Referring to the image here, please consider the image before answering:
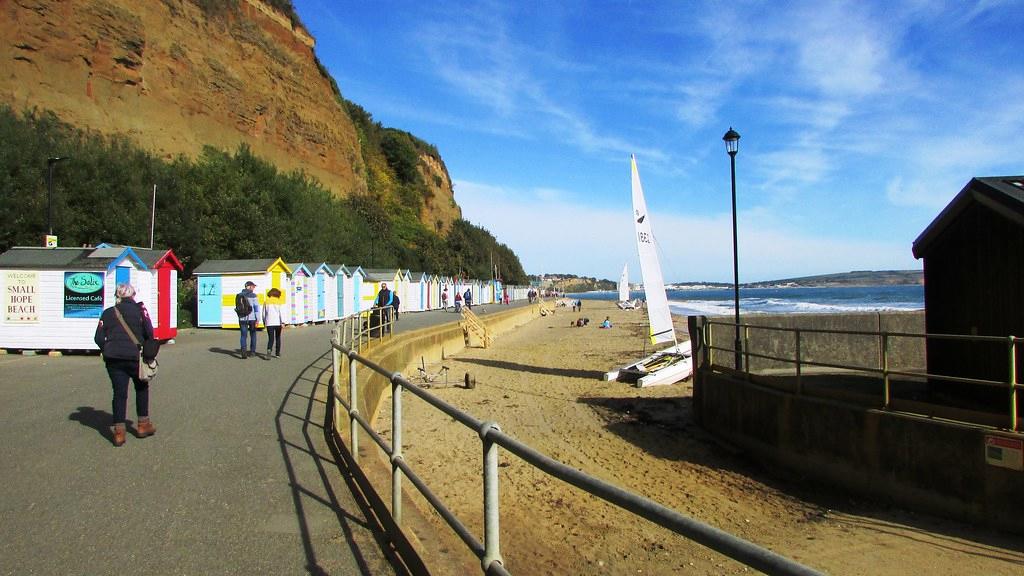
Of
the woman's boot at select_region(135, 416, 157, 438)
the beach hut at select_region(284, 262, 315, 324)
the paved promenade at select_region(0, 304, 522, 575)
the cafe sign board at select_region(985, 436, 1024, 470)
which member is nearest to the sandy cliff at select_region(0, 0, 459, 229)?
the beach hut at select_region(284, 262, 315, 324)

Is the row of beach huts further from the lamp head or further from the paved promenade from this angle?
the lamp head

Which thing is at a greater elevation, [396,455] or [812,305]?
[396,455]

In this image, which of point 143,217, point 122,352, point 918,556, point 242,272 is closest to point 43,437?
point 122,352

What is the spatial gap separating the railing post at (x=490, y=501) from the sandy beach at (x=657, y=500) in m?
0.92

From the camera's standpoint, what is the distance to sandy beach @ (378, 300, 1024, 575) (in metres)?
5.57

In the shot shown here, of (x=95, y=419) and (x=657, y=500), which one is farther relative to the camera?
(x=95, y=419)

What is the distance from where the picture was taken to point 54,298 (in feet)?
44.7

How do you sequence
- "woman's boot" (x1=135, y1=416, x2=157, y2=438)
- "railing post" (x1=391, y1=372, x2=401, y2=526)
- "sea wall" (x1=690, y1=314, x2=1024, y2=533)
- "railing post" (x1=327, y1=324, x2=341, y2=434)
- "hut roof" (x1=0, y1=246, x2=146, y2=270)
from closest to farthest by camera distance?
1. "railing post" (x1=391, y1=372, x2=401, y2=526)
2. "sea wall" (x1=690, y1=314, x2=1024, y2=533)
3. "woman's boot" (x1=135, y1=416, x2=157, y2=438)
4. "railing post" (x1=327, y1=324, x2=341, y2=434)
5. "hut roof" (x1=0, y1=246, x2=146, y2=270)

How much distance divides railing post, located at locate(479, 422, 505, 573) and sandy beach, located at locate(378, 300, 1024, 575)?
3.03 ft

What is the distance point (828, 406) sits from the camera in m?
7.86

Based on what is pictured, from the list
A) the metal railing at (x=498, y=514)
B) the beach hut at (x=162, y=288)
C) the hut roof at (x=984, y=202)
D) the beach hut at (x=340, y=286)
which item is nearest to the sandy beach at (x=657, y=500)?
the metal railing at (x=498, y=514)

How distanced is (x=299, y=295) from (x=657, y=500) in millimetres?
20041

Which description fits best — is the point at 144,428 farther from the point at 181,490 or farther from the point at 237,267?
the point at 237,267

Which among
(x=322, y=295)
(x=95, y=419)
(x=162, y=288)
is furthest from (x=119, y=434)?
(x=322, y=295)
